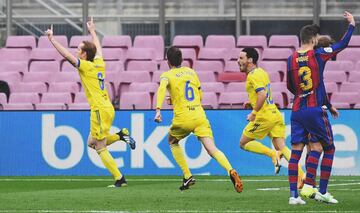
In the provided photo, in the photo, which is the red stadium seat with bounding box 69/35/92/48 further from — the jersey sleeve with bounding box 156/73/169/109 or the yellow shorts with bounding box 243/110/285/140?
the jersey sleeve with bounding box 156/73/169/109

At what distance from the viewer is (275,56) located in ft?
81.5

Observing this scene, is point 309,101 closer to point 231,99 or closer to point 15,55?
point 231,99

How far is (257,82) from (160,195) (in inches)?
89.5

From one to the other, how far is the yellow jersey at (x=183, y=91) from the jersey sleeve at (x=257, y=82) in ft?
2.51

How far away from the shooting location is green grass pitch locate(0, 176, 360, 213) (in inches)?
511

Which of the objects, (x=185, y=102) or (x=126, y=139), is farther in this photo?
(x=126, y=139)

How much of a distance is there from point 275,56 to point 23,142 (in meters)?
6.03

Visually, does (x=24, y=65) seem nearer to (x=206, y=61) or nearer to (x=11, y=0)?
(x=11, y=0)

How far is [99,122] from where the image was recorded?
17.4m

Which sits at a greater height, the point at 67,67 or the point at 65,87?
the point at 67,67

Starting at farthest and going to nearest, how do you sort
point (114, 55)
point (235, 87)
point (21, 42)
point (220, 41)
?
point (21, 42) → point (220, 41) → point (114, 55) → point (235, 87)

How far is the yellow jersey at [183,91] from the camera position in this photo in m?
16.4

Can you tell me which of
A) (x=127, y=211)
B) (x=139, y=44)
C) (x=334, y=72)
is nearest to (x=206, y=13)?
(x=139, y=44)

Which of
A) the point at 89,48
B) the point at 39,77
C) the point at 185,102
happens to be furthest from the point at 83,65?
the point at 39,77
